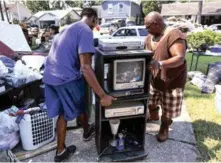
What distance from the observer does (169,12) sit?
34375mm

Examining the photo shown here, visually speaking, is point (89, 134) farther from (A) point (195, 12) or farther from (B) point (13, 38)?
(A) point (195, 12)

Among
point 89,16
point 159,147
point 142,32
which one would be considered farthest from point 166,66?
point 142,32

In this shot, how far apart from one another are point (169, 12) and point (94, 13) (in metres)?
35.0

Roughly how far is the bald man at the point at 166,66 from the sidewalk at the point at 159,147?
142 millimetres

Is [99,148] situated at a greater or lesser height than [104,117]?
lesser

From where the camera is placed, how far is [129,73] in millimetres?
2197

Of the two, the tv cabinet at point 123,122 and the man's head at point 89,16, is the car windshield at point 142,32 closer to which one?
the tv cabinet at point 123,122

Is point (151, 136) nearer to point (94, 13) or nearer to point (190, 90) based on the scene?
point (94, 13)

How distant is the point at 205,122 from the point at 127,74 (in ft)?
6.52

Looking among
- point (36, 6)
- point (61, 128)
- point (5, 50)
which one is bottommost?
point (61, 128)

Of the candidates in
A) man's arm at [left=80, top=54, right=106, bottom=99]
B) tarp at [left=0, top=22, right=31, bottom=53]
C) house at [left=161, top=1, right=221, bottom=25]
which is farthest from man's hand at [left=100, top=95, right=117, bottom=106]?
house at [left=161, top=1, right=221, bottom=25]

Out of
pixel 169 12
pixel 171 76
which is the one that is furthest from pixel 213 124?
pixel 169 12

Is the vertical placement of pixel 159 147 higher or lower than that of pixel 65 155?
lower

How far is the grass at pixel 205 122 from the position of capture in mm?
2701
